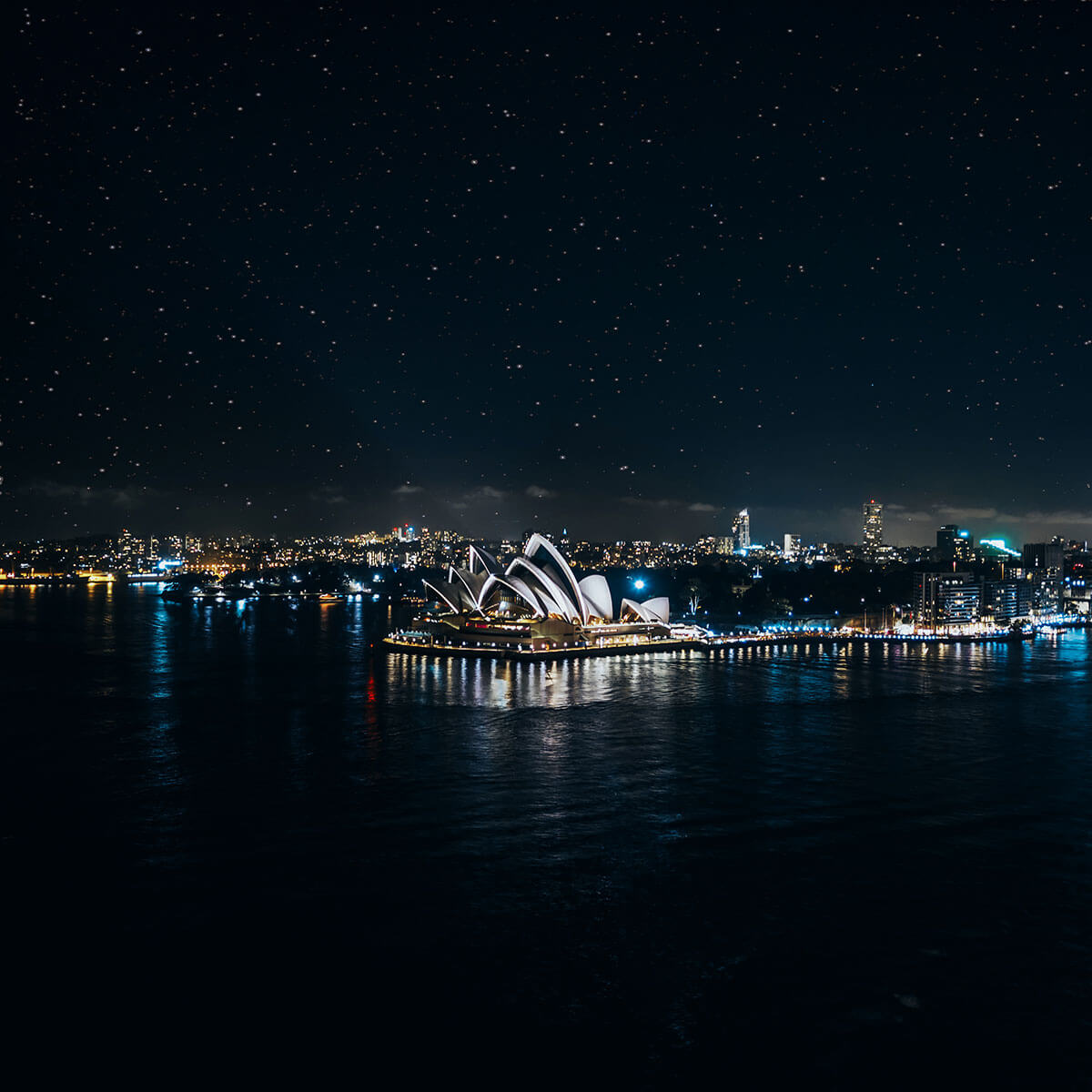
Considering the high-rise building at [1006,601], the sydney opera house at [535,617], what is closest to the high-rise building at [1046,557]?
the high-rise building at [1006,601]

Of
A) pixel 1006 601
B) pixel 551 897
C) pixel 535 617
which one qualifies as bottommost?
pixel 551 897

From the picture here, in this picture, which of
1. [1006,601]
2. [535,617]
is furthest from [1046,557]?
[535,617]

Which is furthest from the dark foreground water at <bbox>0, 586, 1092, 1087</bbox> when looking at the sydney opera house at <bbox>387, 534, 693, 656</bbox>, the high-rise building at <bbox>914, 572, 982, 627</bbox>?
the high-rise building at <bbox>914, 572, 982, 627</bbox>

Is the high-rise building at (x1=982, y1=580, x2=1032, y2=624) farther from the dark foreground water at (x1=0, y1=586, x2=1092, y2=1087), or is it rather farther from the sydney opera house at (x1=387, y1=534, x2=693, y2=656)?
the dark foreground water at (x1=0, y1=586, x2=1092, y2=1087)

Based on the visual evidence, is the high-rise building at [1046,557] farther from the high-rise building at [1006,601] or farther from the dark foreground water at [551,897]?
the dark foreground water at [551,897]

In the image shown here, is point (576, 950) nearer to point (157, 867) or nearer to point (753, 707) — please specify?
point (157, 867)

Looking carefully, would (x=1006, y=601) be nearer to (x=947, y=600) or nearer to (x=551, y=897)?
(x=947, y=600)
